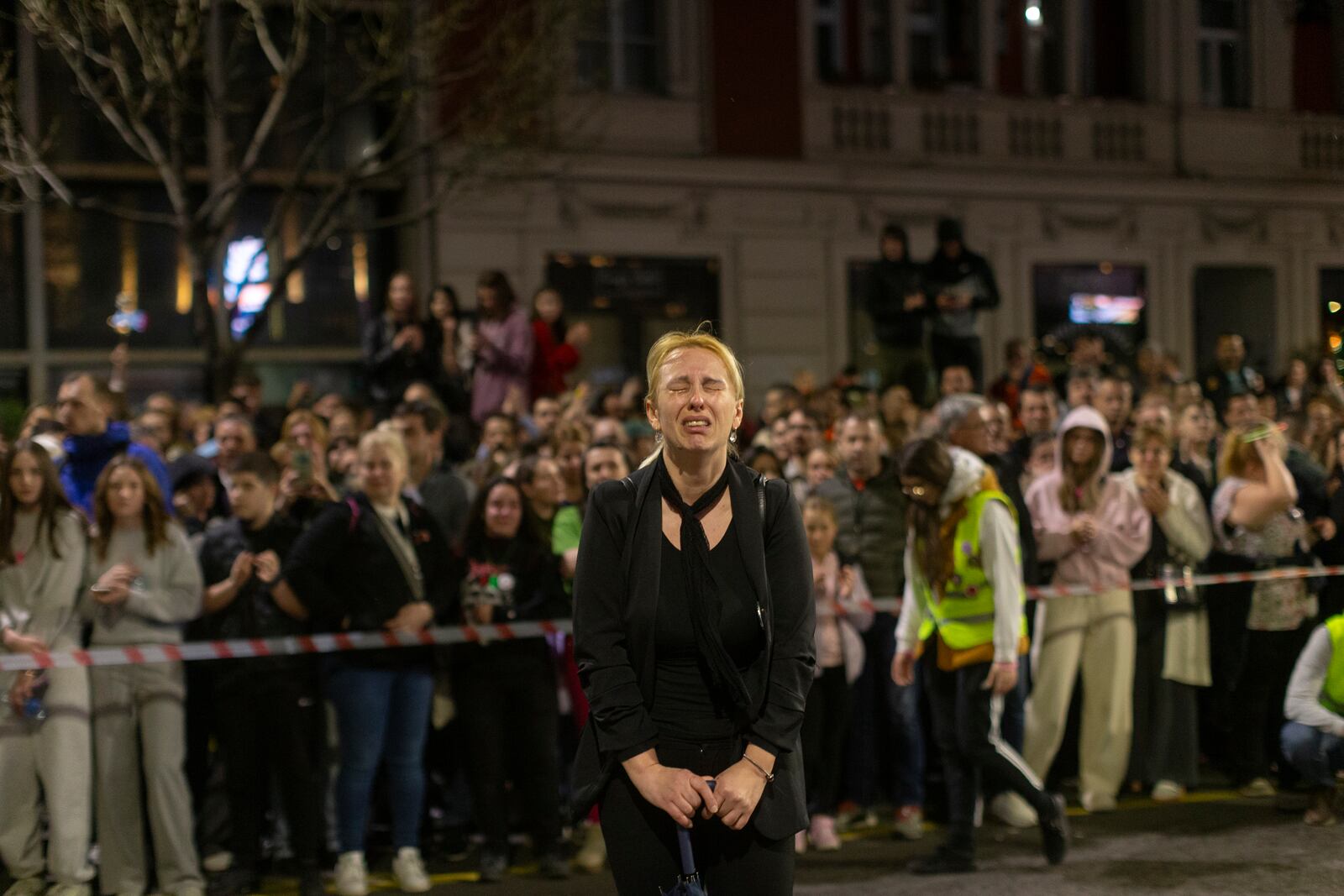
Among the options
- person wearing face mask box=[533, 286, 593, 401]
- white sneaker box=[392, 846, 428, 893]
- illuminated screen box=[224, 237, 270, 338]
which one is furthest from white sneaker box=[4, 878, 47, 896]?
illuminated screen box=[224, 237, 270, 338]

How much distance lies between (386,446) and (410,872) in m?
2.05

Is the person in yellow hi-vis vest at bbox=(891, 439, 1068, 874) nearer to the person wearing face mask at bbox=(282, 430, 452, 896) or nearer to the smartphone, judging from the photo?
the person wearing face mask at bbox=(282, 430, 452, 896)

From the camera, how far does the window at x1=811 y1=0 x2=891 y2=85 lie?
21734 millimetres

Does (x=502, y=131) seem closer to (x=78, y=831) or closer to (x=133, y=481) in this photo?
(x=133, y=481)

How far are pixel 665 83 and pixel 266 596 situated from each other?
13.8 m

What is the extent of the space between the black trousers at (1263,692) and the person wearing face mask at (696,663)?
6.34 m

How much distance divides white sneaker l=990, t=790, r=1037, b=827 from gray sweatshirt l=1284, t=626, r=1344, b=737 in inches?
56.5

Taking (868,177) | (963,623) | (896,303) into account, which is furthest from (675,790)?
(868,177)

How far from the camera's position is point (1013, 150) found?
872 inches

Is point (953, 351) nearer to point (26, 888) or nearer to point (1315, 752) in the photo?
point (1315, 752)

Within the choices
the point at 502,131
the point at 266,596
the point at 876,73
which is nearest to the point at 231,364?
the point at 502,131

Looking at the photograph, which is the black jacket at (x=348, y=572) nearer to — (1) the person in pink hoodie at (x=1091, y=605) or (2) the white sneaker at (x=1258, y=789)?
(1) the person in pink hoodie at (x=1091, y=605)

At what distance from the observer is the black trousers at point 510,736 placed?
833 centimetres

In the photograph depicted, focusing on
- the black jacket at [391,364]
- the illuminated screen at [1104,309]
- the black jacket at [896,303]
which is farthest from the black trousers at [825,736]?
the illuminated screen at [1104,309]
